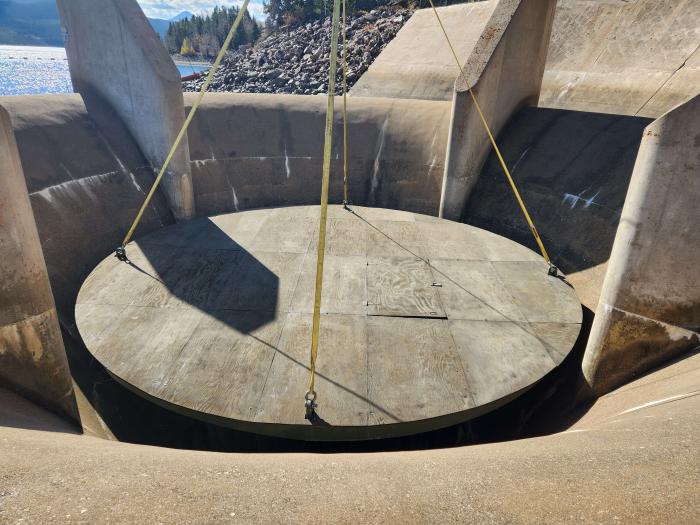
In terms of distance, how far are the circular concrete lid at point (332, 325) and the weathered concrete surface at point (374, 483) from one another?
1484 millimetres

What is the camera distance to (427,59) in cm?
2222

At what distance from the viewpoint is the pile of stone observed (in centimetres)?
3147

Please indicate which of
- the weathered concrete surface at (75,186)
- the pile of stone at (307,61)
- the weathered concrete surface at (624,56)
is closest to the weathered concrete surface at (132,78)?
the weathered concrete surface at (75,186)

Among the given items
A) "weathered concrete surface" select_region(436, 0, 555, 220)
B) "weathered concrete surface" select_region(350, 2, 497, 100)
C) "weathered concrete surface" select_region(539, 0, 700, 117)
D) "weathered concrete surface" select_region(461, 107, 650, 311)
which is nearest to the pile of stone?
"weathered concrete surface" select_region(350, 2, 497, 100)

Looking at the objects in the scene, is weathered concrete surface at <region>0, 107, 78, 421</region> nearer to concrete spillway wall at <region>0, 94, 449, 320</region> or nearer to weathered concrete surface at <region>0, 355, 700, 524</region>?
weathered concrete surface at <region>0, 355, 700, 524</region>

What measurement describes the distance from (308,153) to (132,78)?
18.9 ft

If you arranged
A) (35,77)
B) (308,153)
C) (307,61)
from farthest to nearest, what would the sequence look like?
(35,77), (307,61), (308,153)

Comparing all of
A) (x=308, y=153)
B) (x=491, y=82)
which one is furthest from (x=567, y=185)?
(x=308, y=153)

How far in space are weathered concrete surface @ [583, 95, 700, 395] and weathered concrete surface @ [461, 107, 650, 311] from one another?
10.1 feet

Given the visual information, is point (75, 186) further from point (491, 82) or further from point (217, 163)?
point (491, 82)

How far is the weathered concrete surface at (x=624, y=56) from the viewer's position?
15.5 m

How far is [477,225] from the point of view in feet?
43.2

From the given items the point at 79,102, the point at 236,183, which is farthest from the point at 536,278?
the point at 79,102

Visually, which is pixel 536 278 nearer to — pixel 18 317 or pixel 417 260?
pixel 417 260
